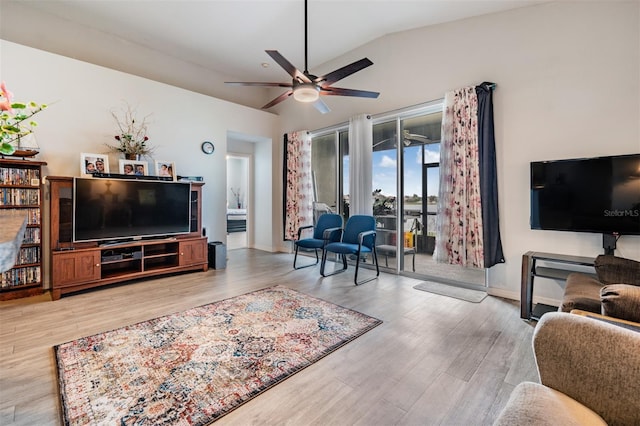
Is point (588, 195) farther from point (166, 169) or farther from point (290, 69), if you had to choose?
point (166, 169)

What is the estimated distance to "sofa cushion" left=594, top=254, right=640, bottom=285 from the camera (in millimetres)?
2045

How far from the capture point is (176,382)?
70.5 inches

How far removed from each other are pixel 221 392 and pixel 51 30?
5081mm

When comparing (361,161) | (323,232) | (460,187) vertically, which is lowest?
(323,232)

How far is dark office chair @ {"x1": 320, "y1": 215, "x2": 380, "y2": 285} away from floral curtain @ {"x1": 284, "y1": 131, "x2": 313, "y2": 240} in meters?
1.18

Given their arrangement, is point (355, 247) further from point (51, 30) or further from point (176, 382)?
point (51, 30)

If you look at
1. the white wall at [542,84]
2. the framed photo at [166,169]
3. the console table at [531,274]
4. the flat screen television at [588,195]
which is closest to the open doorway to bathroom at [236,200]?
the framed photo at [166,169]

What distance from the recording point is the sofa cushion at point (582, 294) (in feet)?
5.71

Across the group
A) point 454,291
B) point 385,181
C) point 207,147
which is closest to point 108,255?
point 207,147

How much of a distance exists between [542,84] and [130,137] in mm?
5096

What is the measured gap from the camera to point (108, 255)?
3.64 m

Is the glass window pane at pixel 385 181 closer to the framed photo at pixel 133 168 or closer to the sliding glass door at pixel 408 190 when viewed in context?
the sliding glass door at pixel 408 190

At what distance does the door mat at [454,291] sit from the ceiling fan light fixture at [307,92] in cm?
260

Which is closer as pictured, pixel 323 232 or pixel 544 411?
pixel 544 411
